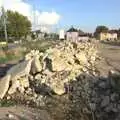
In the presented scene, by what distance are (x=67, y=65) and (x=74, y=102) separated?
10.2 ft

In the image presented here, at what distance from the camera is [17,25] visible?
91.4m

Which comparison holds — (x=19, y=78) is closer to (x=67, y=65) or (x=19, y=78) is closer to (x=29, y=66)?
(x=29, y=66)

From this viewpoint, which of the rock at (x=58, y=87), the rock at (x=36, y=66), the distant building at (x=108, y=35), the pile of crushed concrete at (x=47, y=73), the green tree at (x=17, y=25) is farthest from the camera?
the distant building at (x=108, y=35)

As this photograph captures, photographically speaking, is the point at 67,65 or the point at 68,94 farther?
the point at 67,65

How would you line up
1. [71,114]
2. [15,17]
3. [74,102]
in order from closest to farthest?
[71,114] → [74,102] → [15,17]

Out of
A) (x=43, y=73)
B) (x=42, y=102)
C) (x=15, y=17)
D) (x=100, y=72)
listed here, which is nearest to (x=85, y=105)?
(x=42, y=102)

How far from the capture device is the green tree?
89.1 m

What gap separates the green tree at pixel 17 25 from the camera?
89.1 m

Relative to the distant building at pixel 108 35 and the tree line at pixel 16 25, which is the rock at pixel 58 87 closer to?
the tree line at pixel 16 25

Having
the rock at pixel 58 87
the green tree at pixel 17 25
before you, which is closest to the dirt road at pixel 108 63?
the rock at pixel 58 87

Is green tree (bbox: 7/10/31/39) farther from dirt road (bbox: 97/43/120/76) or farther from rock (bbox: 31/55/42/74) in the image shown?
rock (bbox: 31/55/42/74)

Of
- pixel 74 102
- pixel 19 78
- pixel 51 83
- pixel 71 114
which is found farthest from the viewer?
pixel 19 78

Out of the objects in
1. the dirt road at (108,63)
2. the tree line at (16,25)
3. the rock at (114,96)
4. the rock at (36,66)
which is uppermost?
the rock at (36,66)

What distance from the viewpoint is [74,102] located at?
47.4 feet
